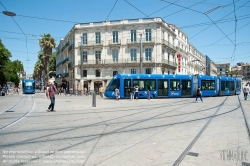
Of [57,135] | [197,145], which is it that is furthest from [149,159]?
[57,135]

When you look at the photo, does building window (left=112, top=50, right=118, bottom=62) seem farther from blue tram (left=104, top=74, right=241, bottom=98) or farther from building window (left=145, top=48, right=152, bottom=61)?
blue tram (left=104, top=74, right=241, bottom=98)

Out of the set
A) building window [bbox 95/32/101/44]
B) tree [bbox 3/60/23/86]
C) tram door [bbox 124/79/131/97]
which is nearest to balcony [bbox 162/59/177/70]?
building window [bbox 95/32/101/44]

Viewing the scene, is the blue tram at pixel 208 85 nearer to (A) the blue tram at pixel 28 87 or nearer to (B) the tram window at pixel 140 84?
(B) the tram window at pixel 140 84

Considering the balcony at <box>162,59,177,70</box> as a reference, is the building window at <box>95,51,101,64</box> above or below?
above

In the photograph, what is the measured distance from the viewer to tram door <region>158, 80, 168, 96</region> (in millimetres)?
22391

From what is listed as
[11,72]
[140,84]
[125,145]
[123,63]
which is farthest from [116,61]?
[11,72]

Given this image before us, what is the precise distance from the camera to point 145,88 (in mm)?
21984

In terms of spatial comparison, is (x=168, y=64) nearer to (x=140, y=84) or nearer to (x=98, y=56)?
(x=98, y=56)

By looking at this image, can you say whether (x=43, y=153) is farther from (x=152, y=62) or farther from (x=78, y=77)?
(x=78, y=77)

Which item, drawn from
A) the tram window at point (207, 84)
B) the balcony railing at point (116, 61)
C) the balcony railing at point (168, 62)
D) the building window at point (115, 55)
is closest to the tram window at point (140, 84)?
the tram window at point (207, 84)

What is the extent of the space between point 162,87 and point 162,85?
0.77 feet

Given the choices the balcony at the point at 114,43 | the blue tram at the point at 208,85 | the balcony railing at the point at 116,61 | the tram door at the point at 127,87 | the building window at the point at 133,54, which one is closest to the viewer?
the tram door at the point at 127,87

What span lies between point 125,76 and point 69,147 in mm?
16556

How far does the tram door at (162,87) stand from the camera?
2239 centimetres
